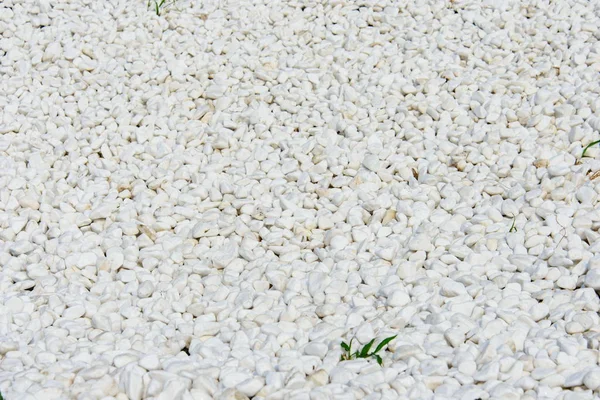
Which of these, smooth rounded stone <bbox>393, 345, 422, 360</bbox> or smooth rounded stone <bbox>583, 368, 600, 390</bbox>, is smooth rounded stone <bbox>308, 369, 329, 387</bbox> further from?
smooth rounded stone <bbox>583, 368, 600, 390</bbox>

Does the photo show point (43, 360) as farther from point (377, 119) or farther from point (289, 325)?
point (377, 119)

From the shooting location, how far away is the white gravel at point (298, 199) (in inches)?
90.2

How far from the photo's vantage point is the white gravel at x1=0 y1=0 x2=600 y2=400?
2.29m

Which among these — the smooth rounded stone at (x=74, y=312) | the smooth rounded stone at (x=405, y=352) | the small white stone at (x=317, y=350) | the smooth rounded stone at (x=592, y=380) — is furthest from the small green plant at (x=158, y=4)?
the smooth rounded stone at (x=592, y=380)

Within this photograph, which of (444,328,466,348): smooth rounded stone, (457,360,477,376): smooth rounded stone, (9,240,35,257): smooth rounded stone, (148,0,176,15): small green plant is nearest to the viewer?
(457,360,477,376): smooth rounded stone

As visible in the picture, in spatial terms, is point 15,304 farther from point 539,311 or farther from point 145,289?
point 539,311

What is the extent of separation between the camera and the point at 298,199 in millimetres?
3102

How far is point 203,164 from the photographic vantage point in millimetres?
3332

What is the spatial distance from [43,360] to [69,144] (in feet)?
4.46

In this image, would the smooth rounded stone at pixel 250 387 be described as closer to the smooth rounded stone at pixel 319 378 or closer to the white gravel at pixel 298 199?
the white gravel at pixel 298 199

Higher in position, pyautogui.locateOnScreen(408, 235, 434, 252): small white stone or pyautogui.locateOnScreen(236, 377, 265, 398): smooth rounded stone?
pyautogui.locateOnScreen(408, 235, 434, 252): small white stone

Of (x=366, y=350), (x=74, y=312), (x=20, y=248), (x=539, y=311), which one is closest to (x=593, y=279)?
(x=539, y=311)

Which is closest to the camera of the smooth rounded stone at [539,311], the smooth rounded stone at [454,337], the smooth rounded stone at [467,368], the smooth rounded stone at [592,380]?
the smooth rounded stone at [592,380]

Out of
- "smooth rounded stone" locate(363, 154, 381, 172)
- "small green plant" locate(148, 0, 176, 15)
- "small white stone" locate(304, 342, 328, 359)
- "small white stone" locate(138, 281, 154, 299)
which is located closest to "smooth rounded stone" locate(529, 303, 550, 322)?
"small white stone" locate(304, 342, 328, 359)
